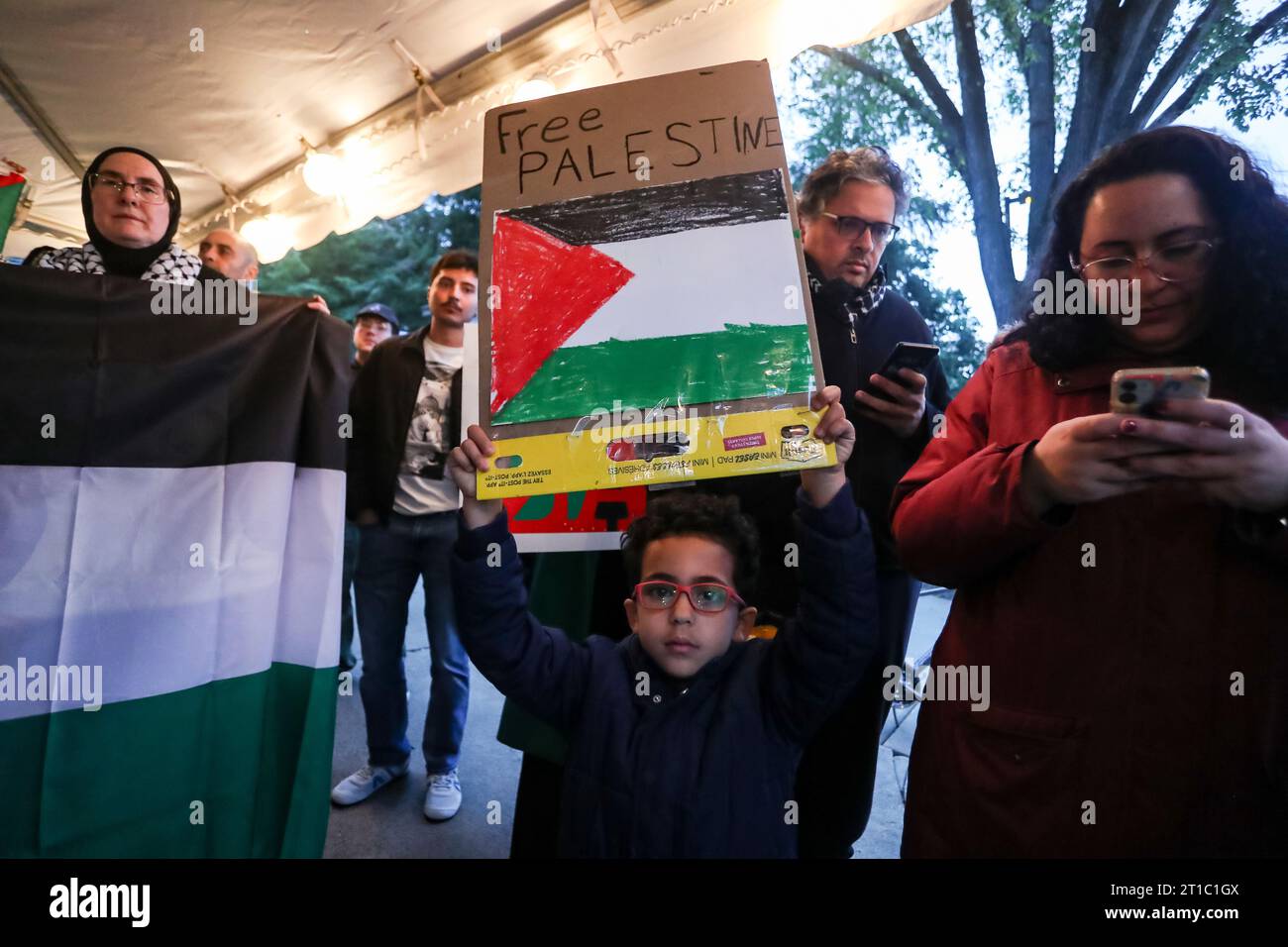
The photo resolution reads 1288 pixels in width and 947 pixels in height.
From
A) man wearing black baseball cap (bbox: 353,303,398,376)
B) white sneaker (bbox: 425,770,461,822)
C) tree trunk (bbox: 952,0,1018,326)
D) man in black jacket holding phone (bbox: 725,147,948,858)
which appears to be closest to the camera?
man in black jacket holding phone (bbox: 725,147,948,858)

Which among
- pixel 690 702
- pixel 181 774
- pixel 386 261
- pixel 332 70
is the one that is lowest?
pixel 181 774

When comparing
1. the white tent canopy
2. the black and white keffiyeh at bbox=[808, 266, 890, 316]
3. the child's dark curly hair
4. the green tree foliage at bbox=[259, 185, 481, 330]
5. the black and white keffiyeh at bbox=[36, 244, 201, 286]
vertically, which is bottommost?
the child's dark curly hair

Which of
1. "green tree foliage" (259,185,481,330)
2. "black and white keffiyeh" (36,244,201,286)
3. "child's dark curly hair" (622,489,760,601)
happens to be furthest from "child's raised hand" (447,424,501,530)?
"green tree foliage" (259,185,481,330)

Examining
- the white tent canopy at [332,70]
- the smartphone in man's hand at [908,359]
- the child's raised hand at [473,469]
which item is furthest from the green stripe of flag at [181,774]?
the white tent canopy at [332,70]

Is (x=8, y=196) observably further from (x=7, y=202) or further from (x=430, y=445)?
(x=430, y=445)

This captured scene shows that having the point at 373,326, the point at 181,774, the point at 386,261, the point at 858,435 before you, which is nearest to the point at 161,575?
the point at 181,774

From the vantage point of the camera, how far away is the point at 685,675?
1.33m

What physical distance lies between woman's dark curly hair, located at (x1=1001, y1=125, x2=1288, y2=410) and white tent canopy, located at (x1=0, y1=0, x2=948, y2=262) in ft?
5.14

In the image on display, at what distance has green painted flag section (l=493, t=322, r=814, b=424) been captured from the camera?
1.17 meters

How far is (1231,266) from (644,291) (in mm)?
841

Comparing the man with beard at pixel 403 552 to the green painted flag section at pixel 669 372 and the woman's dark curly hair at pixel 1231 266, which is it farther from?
the woman's dark curly hair at pixel 1231 266

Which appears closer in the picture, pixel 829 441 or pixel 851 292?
pixel 829 441

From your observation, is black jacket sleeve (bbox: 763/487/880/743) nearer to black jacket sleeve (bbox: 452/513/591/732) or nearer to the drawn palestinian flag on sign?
the drawn palestinian flag on sign

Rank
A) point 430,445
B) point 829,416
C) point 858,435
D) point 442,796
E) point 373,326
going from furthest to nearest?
point 373,326, point 430,445, point 442,796, point 858,435, point 829,416
